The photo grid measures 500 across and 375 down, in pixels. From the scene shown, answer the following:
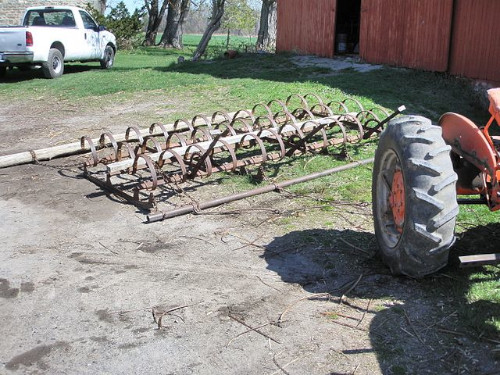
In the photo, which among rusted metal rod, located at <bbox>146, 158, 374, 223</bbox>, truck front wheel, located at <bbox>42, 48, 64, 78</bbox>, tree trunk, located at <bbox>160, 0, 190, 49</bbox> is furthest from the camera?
tree trunk, located at <bbox>160, 0, 190, 49</bbox>

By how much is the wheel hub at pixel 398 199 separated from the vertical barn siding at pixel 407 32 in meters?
10.8

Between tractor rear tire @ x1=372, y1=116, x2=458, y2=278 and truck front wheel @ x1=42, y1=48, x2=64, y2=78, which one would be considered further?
truck front wheel @ x1=42, y1=48, x2=64, y2=78

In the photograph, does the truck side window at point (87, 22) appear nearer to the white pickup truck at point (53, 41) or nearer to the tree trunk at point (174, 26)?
the white pickup truck at point (53, 41)

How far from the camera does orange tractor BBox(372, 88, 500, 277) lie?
3891 millimetres

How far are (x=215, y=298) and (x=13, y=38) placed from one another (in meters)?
14.1

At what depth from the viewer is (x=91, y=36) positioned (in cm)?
1930

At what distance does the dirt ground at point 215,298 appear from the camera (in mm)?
3566

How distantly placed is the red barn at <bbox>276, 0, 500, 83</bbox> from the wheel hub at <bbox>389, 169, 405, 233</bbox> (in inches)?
363

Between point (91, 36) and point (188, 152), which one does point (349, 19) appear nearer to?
point (91, 36)

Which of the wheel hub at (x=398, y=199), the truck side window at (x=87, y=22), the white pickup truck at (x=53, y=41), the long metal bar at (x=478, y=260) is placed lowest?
the long metal bar at (x=478, y=260)

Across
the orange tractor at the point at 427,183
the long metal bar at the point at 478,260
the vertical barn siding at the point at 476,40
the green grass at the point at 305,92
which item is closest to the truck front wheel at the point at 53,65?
the green grass at the point at 305,92

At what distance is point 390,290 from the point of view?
14.3 ft

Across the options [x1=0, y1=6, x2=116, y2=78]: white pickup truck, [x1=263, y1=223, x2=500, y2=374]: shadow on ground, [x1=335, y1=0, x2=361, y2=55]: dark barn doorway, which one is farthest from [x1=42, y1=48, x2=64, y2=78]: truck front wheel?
[x1=263, y1=223, x2=500, y2=374]: shadow on ground

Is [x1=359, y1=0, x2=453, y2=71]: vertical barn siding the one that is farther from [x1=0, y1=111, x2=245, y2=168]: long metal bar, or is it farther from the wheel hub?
the wheel hub
